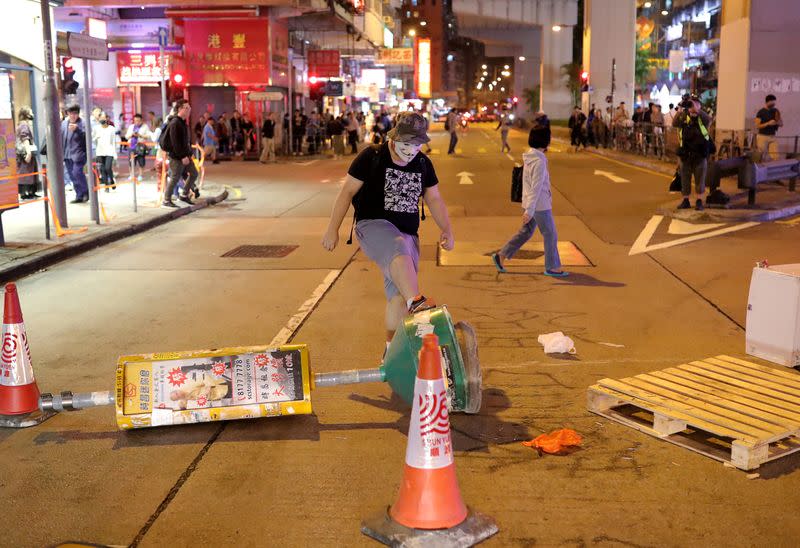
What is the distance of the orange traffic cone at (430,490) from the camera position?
160 inches

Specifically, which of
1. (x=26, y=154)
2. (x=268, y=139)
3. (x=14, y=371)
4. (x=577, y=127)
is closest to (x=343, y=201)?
(x=14, y=371)

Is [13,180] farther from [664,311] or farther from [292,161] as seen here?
[292,161]

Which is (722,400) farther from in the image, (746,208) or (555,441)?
(746,208)

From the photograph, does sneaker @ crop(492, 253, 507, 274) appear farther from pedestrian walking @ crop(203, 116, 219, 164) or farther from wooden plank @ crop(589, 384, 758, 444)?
pedestrian walking @ crop(203, 116, 219, 164)

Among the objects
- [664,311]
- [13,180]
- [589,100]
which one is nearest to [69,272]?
[13,180]

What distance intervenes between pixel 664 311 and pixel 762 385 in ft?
9.53

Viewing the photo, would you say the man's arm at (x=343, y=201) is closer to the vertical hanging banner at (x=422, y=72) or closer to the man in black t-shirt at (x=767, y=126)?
the man in black t-shirt at (x=767, y=126)

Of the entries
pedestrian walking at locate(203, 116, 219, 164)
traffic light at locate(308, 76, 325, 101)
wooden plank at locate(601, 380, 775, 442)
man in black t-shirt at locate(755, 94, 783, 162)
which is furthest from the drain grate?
traffic light at locate(308, 76, 325, 101)

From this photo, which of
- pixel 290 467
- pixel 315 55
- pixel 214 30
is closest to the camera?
pixel 290 467

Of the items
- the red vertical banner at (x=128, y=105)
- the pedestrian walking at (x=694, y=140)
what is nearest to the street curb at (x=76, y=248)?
the pedestrian walking at (x=694, y=140)

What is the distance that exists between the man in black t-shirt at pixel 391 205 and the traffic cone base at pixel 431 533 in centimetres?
226

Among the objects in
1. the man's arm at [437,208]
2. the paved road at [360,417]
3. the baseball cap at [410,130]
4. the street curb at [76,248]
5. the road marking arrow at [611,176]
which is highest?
the baseball cap at [410,130]

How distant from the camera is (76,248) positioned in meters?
12.8

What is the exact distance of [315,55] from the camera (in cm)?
4444
